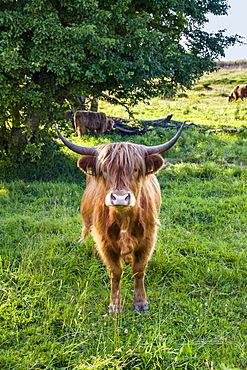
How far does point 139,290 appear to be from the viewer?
352cm

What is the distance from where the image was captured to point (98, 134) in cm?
1235

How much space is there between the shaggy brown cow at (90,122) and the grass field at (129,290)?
213 inches

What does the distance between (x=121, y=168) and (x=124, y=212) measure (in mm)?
432

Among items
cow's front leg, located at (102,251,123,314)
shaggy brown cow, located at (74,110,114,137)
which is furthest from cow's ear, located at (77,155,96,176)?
shaggy brown cow, located at (74,110,114,137)

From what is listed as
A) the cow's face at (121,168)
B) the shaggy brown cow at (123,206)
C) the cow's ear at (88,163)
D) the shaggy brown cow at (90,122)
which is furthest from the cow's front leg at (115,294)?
the shaggy brown cow at (90,122)

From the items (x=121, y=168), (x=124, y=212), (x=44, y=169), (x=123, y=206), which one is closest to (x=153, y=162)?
(x=121, y=168)

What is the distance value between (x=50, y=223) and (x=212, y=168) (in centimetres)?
440

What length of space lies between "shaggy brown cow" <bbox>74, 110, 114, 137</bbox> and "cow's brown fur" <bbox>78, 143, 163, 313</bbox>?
29.7 feet

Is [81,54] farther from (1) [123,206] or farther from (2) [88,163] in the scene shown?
(1) [123,206]

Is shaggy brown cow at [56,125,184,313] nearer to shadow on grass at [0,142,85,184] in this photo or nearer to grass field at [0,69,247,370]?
grass field at [0,69,247,370]

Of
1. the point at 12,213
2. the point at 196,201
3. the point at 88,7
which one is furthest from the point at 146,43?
the point at 12,213

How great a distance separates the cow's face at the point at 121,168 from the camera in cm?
278

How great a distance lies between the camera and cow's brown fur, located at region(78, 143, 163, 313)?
9.79 feet

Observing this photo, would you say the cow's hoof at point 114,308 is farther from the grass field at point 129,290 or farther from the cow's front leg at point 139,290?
the cow's front leg at point 139,290
